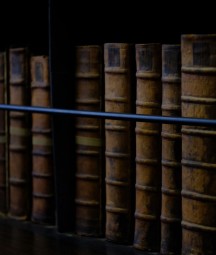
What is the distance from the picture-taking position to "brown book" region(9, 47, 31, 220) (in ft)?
6.25

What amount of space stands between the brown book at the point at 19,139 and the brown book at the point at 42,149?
0.12 ft

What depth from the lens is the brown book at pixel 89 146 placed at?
172 centimetres

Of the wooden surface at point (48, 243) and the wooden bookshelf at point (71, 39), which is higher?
the wooden bookshelf at point (71, 39)

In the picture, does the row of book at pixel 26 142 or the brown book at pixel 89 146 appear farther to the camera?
the row of book at pixel 26 142

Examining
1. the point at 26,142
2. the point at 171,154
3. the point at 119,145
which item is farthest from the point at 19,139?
the point at 171,154

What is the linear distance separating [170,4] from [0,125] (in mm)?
559

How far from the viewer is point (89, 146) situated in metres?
1.74

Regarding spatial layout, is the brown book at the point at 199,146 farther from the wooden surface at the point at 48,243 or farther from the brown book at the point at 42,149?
the brown book at the point at 42,149

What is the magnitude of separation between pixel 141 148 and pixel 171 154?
88 millimetres

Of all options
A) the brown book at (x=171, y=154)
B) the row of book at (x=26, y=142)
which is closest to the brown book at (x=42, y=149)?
the row of book at (x=26, y=142)

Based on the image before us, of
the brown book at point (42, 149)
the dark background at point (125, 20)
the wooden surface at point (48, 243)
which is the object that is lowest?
the wooden surface at point (48, 243)

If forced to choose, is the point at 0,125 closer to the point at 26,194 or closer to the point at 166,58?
the point at 26,194

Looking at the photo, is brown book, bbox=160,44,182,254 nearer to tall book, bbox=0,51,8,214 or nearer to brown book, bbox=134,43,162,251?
brown book, bbox=134,43,162,251

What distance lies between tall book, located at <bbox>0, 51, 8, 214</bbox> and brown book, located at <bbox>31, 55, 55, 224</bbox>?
0.12 meters
